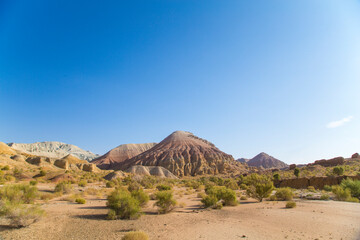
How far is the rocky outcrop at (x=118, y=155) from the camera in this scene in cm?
13093

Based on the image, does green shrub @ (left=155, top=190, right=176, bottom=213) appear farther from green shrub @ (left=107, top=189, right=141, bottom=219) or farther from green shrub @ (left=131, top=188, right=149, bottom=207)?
green shrub @ (left=107, top=189, right=141, bottom=219)

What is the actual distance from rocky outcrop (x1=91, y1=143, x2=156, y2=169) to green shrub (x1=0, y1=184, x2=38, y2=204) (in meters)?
119

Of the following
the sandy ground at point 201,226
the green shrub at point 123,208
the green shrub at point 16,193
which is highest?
the green shrub at point 16,193

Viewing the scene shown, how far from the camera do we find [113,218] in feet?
36.8

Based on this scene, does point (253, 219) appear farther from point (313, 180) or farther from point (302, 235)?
point (313, 180)

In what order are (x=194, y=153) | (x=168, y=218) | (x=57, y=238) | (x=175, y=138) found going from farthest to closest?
(x=175, y=138), (x=194, y=153), (x=168, y=218), (x=57, y=238)

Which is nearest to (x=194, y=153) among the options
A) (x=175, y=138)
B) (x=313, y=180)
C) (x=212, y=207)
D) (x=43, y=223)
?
(x=175, y=138)

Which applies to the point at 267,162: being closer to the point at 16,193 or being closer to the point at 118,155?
the point at 118,155

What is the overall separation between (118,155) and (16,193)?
142500 mm

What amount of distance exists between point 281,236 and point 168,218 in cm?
623

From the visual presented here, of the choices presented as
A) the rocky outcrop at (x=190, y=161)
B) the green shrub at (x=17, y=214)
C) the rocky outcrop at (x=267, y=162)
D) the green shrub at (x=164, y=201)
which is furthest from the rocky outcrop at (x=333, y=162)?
Result: the rocky outcrop at (x=267, y=162)

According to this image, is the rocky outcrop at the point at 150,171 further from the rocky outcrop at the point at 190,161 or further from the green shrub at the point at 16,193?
the green shrub at the point at 16,193

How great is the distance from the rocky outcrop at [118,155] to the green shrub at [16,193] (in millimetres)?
118909

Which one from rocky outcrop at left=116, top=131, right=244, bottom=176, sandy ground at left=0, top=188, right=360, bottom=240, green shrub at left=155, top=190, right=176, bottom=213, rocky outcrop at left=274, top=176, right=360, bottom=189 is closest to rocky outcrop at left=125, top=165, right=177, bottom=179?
rocky outcrop at left=116, top=131, right=244, bottom=176
